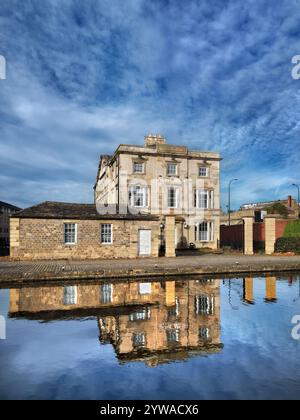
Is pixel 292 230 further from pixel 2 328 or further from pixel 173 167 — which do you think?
pixel 2 328

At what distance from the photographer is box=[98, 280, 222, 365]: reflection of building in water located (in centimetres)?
653

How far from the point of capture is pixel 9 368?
19.0ft

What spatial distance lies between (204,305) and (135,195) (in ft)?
72.1

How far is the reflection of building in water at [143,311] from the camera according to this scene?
22.4 feet

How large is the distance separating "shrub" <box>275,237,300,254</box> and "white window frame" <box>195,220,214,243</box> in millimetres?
6619

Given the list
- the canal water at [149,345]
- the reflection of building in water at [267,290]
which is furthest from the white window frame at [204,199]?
the canal water at [149,345]

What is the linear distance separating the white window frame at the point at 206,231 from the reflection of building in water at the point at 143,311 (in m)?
17.8

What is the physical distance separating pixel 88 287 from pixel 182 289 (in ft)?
13.3

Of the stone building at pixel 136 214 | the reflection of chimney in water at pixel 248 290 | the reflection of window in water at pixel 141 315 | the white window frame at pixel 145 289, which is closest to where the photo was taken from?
the reflection of window in water at pixel 141 315

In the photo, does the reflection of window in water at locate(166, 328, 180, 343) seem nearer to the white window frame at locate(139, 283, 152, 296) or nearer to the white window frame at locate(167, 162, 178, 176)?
the white window frame at locate(139, 283, 152, 296)

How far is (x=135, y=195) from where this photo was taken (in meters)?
31.6

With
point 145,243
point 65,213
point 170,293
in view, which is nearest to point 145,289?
point 170,293

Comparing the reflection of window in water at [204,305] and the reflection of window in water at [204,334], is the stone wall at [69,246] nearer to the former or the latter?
the reflection of window in water at [204,305]

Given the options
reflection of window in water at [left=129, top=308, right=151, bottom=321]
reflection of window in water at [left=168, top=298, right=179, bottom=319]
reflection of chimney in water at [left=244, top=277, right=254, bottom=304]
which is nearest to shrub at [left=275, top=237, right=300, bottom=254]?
reflection of chimney in water at [left=244, top=277, right=254, bottom=304]
